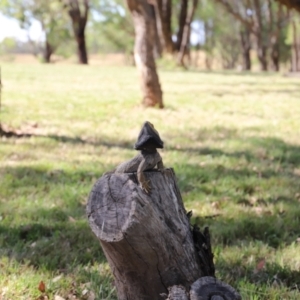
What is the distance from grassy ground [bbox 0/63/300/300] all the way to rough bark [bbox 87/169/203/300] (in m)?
0.73

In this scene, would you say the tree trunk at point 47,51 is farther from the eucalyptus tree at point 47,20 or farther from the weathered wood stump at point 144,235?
the weathered wood stump at point 144,235

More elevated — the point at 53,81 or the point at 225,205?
the point at 53,81

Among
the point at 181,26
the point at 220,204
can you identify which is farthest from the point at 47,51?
the point at 220,204

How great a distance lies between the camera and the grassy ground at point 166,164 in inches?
138

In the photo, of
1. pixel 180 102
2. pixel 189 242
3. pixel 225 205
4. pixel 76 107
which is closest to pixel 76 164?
pixel 225 205

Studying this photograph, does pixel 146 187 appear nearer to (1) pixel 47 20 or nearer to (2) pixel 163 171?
(2) pixel 163 171

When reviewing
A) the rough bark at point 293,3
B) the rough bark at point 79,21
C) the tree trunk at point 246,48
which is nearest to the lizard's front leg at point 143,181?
the rough bark at point 293,3

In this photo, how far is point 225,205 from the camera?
499 cm

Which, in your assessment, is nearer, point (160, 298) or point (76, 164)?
point (160, 298)

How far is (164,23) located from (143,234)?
85.5ft

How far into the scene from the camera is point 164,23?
90.0 ft

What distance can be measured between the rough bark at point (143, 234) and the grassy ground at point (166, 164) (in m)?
0.73

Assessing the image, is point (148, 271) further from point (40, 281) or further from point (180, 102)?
point (180, 102)

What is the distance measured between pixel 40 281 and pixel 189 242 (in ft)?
3.84
